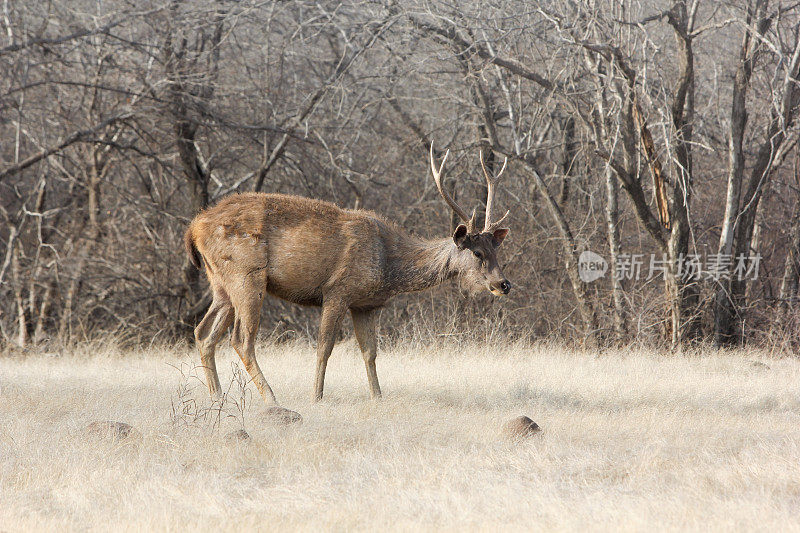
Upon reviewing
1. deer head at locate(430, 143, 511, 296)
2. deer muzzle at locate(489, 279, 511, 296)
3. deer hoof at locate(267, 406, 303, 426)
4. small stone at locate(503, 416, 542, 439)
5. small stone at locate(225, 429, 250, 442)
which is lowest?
deer hoof at locate(267, 406, 303, 426)

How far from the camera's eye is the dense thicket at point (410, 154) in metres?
11.2

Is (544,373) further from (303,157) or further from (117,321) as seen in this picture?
(117,321)

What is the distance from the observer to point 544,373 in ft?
29.6

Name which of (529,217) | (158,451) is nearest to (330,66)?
(529,217)

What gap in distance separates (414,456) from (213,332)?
3.00 m

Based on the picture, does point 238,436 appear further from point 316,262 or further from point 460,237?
point 460,237

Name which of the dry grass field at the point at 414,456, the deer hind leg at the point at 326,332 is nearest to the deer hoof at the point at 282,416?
the dry grass field at the point at 414,456

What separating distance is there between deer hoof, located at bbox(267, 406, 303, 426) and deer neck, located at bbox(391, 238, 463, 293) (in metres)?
1.77

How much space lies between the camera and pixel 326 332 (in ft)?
24.4

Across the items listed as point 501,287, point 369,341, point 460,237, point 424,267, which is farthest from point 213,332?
point 501,287

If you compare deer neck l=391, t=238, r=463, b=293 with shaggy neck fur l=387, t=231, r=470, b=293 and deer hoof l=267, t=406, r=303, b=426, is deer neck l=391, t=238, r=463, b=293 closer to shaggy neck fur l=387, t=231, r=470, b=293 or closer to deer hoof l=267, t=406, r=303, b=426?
shaggy neck fur l=387, t=231, r=470, b=293

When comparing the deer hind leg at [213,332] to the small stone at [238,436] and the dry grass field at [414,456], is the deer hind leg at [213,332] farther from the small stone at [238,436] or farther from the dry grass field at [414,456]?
the small stone at [238,436]

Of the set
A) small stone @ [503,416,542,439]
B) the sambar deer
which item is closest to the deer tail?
the sambar deer

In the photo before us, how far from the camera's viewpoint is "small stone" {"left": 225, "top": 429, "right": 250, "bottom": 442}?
18.2 ft
